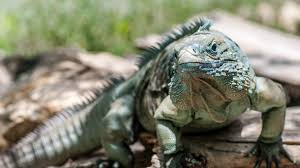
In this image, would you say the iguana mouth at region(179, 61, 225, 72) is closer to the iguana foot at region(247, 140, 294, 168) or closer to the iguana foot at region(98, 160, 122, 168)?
the iguana foot at region(247, 140, 294, 168)

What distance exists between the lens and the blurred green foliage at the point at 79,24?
30.7 ft

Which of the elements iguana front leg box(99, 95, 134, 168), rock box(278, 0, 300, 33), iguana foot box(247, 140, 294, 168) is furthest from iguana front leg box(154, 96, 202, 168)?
rock box(278, 0, 300, 33)

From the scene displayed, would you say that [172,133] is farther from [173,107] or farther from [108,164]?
[108,164]

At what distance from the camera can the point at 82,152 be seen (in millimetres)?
5230

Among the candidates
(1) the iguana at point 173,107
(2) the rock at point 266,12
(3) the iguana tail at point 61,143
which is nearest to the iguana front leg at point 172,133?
(1) the iguana at point 173,107

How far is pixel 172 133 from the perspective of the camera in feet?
12.7

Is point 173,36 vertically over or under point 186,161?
over

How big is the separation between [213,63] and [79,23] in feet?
20.2

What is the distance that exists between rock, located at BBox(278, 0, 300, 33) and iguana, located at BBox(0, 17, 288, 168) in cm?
653

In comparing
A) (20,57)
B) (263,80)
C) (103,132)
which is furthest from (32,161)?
(20,57)

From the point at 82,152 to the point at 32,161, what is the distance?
0.43 metres

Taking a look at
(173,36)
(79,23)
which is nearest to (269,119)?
(173,36)

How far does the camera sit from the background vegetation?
9352 millimetres

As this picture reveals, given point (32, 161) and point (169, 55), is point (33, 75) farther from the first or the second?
point (169, 55)
